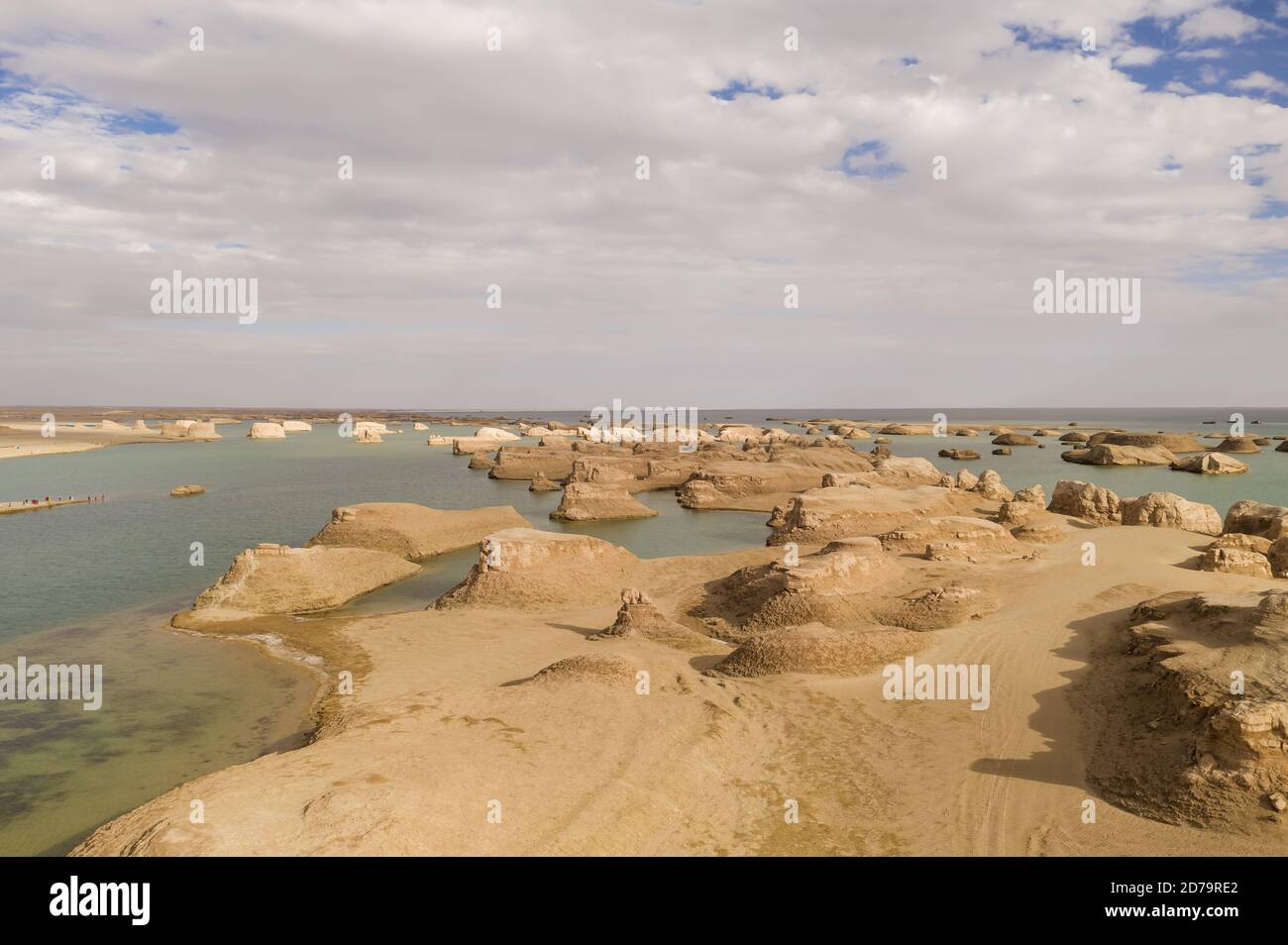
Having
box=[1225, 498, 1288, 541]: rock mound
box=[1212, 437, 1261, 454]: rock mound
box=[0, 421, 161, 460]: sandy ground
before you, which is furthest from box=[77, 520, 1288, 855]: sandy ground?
box=[0, 421, 161, 460]: sandy ground

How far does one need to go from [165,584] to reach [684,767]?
26.4m

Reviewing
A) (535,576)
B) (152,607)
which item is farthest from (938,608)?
(152,607)

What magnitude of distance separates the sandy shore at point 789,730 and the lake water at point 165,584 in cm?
259

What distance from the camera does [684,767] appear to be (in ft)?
46.2

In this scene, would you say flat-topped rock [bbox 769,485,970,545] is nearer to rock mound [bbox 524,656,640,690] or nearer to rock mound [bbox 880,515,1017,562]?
rock mound [bbox 880,515,1017,562]

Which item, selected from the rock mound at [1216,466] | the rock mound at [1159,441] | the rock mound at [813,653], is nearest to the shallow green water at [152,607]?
the rock mound at [813,653]

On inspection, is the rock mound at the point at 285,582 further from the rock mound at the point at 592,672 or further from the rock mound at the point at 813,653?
the rock mound at the point at 813,653

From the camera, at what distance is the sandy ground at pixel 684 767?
36.1 ft

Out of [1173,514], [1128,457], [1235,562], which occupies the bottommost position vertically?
[1235,562]

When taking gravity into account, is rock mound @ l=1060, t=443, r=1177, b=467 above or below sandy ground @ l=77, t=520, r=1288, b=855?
above

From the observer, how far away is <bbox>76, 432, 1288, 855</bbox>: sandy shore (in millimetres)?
11383

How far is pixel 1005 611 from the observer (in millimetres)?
22625

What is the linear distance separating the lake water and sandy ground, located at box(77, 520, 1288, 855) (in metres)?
3.10

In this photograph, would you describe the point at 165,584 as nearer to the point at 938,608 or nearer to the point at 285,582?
the point at 285,582
